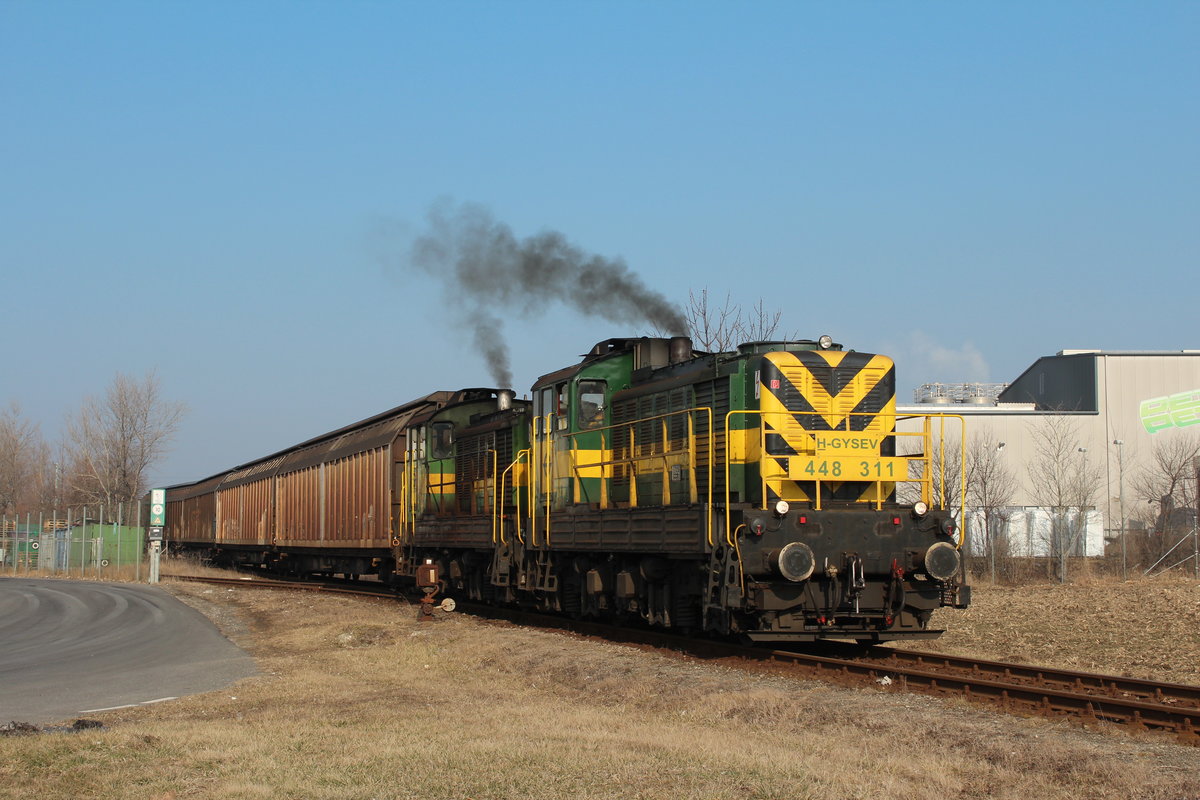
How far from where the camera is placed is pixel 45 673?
15.2 meters

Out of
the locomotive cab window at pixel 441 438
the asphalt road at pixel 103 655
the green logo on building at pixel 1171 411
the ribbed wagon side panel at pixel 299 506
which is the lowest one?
the asphalt road at pixel 103 655

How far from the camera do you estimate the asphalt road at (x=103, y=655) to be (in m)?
12.7

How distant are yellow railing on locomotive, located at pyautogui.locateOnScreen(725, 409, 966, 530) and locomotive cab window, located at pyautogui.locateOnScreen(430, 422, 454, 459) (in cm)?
1132

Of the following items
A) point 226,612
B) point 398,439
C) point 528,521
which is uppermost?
point 398,439

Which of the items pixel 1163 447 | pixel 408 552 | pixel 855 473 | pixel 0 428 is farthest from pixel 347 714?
pixel 0 428

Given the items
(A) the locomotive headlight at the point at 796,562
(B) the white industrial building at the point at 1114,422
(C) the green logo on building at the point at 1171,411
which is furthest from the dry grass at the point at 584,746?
(C) the green logo on building at the point at 1171,411

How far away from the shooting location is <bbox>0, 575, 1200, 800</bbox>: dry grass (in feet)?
24.7

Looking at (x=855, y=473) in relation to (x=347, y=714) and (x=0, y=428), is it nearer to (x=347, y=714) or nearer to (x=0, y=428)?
(x=347, y=714)

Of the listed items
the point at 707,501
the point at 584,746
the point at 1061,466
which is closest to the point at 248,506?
the point at 1061,466

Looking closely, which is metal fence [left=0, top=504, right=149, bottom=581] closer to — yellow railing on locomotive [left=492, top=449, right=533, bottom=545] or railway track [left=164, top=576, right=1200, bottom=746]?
yellow railing on locomotive [left=492, top=449, right=533, bottom=545]

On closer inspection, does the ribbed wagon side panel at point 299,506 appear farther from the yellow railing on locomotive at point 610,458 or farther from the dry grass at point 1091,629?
the dry grass at point 1091,629

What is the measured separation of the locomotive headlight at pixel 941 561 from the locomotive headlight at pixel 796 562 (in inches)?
55.3

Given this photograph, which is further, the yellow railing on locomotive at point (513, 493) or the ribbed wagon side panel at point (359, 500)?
the ribbed wagon side panel at point (359, 500)

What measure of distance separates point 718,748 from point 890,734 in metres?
1.52
